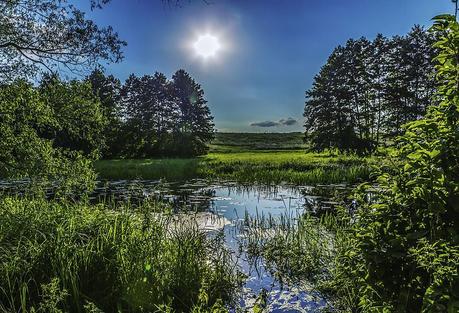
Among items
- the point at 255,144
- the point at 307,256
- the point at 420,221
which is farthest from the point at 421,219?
the point at 255,144

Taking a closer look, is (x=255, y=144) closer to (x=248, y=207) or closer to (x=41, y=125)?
(x=248, y=207)

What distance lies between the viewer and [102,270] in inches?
249

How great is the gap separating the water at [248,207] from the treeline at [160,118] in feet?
120

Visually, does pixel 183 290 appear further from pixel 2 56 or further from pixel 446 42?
pixel 2 56

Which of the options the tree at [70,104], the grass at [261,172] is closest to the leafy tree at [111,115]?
the grass at [261,172]

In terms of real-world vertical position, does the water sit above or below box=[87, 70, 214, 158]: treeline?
below

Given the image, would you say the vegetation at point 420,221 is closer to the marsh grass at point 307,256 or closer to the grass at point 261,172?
the marsh grass at point 307,256

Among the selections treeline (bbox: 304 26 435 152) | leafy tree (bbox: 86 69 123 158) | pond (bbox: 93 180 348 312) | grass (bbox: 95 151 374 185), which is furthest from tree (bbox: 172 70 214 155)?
pond (bbox: 93 180 348 312)

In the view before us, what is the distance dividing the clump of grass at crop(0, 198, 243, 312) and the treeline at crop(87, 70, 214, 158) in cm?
Result: 5422

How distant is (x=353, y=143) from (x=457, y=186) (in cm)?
4861

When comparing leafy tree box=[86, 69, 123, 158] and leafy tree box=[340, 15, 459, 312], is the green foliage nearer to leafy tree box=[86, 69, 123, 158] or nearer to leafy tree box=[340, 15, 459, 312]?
leafy tree box=[340, 15, 459, 312]

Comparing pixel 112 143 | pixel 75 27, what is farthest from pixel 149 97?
pixel 75 27

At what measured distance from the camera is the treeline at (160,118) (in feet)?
203

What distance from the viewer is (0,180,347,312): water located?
7.15 meters
